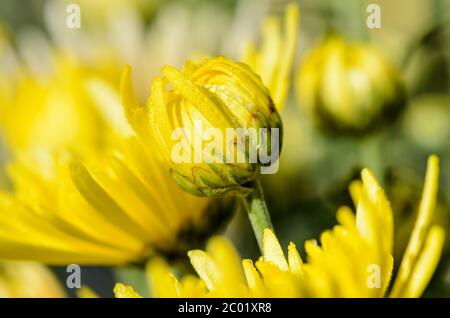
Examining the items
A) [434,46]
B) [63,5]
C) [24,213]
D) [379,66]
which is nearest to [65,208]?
[24,213]

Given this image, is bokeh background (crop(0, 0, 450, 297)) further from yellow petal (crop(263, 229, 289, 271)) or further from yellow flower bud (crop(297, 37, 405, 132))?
yellow petal (crop(263, 229, 289, 271))

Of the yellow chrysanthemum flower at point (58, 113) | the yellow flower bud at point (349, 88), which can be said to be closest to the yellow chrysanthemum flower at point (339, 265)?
the yellow flower bud at point (349, 88)

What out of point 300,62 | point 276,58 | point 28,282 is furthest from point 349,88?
point 28,282

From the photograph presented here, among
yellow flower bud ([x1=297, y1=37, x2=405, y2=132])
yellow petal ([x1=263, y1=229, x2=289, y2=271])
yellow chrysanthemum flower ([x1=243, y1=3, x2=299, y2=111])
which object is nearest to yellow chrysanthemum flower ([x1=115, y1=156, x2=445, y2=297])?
yellow petal ([x1=263, y1=229, x2=289, y2=271])

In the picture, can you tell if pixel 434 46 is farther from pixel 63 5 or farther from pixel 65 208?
pixel 63 5

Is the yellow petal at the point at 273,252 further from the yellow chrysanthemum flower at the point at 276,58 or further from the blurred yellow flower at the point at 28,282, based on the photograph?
the blurred yellow flower at the point at 28,282
